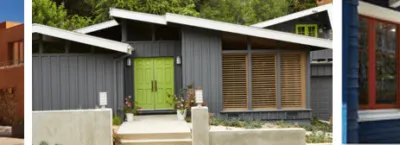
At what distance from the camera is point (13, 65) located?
9.63ft

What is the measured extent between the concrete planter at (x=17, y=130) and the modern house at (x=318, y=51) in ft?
15.9

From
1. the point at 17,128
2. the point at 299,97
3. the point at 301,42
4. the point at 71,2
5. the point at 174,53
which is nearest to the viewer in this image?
the point at 17,128

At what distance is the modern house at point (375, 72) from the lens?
2.32 meters

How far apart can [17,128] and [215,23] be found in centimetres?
308

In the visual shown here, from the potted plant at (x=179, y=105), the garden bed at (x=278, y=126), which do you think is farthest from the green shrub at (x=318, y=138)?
the potted plant at (x=179, y=105)

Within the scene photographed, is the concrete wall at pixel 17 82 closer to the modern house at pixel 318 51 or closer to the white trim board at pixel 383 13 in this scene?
the white trim board at pixel 383 13

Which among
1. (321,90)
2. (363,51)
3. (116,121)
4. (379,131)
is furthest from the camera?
(321,90)

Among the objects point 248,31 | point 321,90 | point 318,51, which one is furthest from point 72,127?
point 318,51

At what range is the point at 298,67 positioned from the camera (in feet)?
18.5

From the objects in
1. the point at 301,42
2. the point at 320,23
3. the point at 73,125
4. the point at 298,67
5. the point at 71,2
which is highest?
the point at 71,2

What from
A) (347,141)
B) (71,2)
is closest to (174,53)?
(347,141)

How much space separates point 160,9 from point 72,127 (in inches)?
267

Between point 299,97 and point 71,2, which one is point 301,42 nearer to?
point 299,97

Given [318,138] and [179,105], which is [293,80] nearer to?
[318,138]
